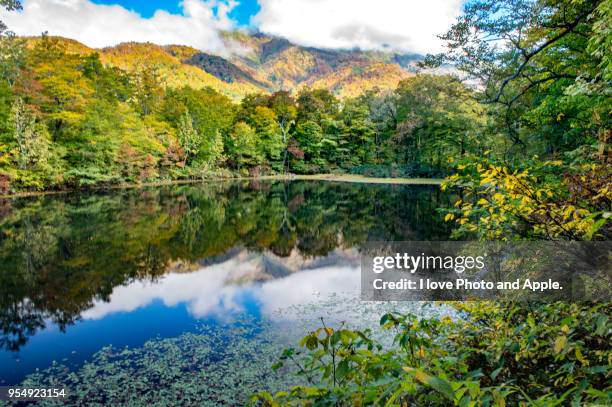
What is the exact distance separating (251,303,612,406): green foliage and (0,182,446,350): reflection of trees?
18.0ft

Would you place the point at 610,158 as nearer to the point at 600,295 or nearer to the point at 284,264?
the point at 600,295

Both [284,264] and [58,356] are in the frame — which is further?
[284,264]

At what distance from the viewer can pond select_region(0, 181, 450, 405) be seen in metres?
4.27

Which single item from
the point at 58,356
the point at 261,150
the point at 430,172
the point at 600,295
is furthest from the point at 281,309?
the point at 261,150

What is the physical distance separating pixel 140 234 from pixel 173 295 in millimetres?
5544

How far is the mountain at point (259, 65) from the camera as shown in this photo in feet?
235

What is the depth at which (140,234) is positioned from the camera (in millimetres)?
11883

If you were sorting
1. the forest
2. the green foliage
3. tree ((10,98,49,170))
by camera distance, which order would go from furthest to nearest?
tree ((10,98,49,170)), the forest, the green foliage

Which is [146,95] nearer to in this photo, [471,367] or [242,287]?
[242,287]

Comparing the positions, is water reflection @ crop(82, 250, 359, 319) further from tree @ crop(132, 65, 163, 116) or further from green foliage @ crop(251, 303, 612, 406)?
tree @ crop(132, 65, 163, 116)

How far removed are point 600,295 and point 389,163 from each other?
34384mm

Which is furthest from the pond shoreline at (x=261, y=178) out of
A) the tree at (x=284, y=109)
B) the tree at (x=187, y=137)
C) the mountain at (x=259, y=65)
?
the mountain at (x=259, y=65)

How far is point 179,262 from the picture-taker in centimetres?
919

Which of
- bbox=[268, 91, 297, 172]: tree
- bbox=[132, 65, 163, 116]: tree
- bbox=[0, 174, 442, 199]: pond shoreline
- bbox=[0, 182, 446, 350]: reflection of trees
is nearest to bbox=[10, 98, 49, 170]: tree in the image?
bbox=[0, 174, 442, 199]: pond shoreline
